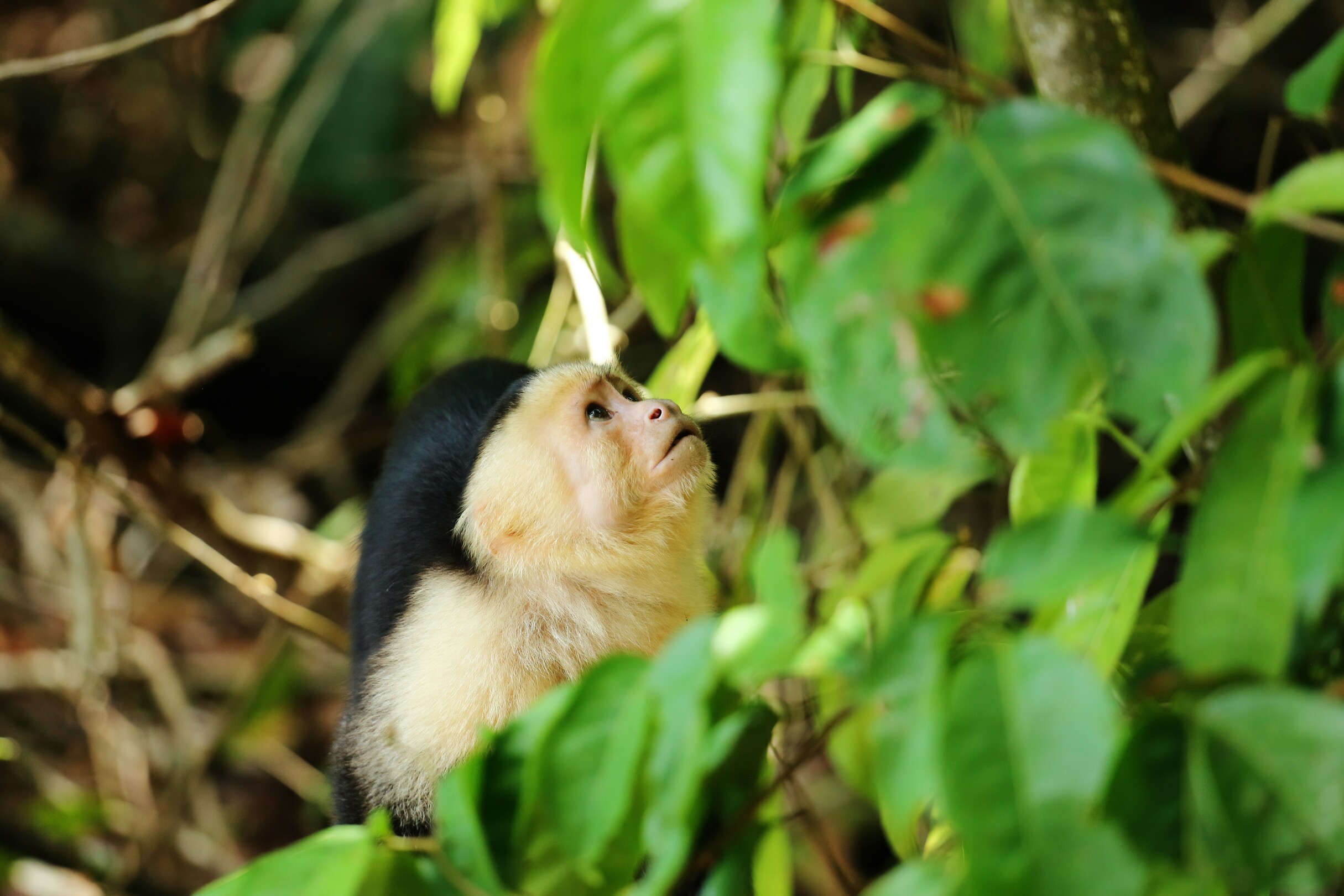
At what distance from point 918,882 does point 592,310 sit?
52.0 inches

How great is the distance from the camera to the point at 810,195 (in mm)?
630

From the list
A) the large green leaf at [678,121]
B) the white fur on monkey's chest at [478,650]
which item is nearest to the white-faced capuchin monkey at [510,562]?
the white fur on monkey's chest at [478,650]

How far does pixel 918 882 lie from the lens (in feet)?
1.73

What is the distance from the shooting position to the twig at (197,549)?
1.61 metres

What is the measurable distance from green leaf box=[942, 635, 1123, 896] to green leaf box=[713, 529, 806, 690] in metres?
0.09

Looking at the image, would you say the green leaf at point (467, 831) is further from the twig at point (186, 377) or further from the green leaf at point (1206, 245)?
the twig at point (186, 377)

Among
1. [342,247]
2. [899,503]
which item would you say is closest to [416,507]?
[899,503]

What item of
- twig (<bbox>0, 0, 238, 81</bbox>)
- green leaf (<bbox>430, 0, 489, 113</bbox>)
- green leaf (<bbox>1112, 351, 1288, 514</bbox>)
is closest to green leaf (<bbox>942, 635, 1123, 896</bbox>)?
green leaf (<bbox>1112, 351, 1288, 514</bbox>)

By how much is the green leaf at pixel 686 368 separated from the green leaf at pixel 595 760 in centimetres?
→ 75

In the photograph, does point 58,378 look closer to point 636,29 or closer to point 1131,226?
point 636,29

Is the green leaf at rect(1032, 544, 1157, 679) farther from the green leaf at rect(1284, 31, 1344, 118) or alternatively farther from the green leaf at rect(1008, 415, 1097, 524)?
the green leaf at rect(1284, 31, 1344, 118)

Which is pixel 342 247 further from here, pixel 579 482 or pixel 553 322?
pixel 579 482

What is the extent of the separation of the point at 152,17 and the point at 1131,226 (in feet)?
12.4

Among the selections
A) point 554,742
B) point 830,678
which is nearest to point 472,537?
point 830,678
